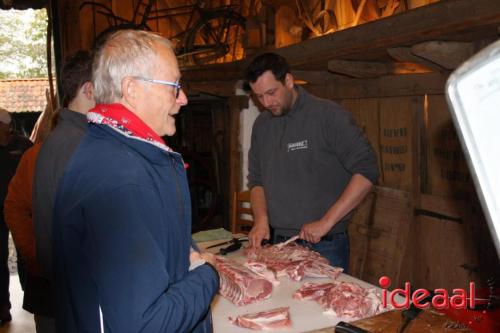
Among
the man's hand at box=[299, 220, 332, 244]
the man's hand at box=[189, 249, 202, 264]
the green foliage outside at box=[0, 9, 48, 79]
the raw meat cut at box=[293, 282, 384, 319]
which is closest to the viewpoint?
the man's hand at box=[189, 249, 202, 264]

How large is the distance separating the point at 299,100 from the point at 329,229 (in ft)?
3.44

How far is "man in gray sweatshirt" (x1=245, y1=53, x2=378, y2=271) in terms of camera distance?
3.77 metres

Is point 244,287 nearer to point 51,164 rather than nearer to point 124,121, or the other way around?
point 51,164

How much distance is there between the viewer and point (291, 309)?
9.04ft

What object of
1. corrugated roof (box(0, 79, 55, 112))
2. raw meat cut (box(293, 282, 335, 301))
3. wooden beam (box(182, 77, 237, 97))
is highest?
corrugated roof (box(0, 79, 55, 112))

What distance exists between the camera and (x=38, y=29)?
15.6 meters

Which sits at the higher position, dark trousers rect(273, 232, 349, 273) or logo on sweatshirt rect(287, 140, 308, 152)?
logo on sweatshirt rect(287, 140, 308, 152)

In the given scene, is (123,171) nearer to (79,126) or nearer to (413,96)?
(79,126)

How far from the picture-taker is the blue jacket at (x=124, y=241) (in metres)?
1.57

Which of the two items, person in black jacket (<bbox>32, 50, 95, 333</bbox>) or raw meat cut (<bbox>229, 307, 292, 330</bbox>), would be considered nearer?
raw meat cut (<bbox>229, 307, 292, 330</bbox>)

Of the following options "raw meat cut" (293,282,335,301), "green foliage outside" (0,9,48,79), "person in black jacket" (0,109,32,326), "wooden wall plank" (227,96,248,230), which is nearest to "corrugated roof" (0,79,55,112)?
"green foliage outside" (0,9,48,79)

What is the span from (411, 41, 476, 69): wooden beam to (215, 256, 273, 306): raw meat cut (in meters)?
2.20

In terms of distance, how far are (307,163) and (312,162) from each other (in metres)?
0.04

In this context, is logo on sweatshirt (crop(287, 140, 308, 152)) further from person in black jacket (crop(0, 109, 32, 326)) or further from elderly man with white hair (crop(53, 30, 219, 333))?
person in black jacket (crop(0, 109, 32, 326))
